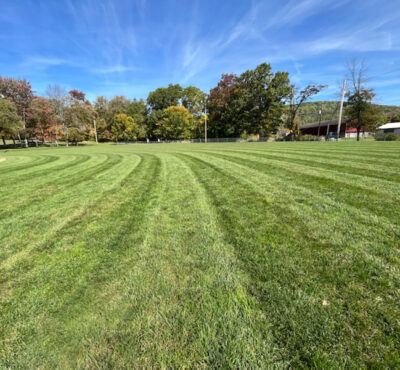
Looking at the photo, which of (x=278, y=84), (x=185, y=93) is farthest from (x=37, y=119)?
(x=278, y=84)

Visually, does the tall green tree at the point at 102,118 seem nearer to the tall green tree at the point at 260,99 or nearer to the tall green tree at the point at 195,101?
the tall green tree at the point at 195,101

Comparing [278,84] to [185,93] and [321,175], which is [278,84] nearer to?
[185,93]

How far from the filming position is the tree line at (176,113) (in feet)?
122

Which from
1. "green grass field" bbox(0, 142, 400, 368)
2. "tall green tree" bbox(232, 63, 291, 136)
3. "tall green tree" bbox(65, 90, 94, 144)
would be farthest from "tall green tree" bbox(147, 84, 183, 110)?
"green grass field" bbox(0, 142, 400, 368)

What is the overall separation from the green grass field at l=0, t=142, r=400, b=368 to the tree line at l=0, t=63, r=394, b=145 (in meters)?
38.9

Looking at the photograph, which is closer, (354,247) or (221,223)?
(354,247)

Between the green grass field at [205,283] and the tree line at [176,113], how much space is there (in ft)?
128

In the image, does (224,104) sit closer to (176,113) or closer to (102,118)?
(176,113)

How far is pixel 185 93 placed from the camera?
6053 cm

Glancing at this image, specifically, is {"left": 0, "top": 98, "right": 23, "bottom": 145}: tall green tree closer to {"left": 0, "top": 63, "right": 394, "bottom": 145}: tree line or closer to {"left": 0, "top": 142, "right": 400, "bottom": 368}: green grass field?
{"left": 0, "top": 63, "right": 394, "bottom": 145}: tree line

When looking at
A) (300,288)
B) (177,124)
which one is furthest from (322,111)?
(300,288)

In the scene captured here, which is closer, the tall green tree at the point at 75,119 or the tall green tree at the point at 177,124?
the tall green tree at the point at 75,119

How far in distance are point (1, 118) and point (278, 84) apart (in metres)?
49.0

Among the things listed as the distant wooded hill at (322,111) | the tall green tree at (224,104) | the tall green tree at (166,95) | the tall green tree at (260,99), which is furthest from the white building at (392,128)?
the tall green tree at (166,95)
